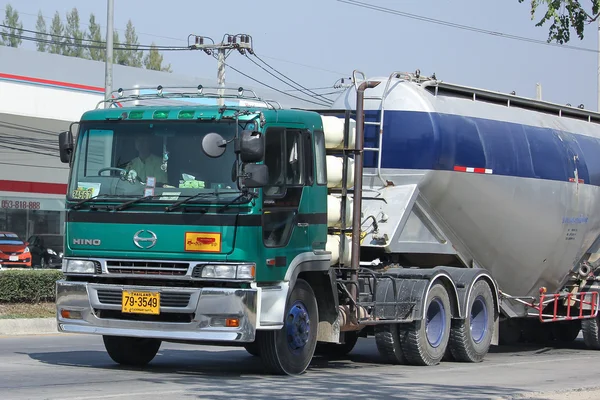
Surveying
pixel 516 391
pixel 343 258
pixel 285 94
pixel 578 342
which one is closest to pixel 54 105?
pixel 285 94

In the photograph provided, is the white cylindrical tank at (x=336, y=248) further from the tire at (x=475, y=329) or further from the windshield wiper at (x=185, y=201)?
the tire at (x=475, y=329)

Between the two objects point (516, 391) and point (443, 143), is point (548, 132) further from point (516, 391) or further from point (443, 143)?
point (516, 391)

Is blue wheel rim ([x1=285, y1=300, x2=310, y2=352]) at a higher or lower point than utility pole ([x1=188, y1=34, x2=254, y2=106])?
lower

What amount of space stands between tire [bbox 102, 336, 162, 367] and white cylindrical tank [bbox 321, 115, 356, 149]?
10.4 ft

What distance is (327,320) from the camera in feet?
40.6

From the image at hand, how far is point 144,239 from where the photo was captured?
36.0 ft

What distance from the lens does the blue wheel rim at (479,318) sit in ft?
49.2

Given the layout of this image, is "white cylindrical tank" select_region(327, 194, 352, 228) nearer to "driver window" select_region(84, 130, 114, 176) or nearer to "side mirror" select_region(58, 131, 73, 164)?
"driver window" select_region(84, 130, 114, 176)

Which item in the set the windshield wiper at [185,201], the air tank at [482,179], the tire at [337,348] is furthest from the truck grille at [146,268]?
the tire at [337,348]

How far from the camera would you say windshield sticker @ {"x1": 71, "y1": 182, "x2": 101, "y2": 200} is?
11273 millimetres

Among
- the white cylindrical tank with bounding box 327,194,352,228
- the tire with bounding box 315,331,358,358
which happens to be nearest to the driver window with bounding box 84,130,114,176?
the white cylindrical tank with bounding box 327,194,352,228

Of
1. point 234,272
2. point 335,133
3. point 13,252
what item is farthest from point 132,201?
point 13,252

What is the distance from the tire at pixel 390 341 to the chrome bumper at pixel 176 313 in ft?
11.1

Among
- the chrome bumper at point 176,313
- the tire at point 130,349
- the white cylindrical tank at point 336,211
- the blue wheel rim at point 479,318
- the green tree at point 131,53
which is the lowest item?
the tire at point 130,349
